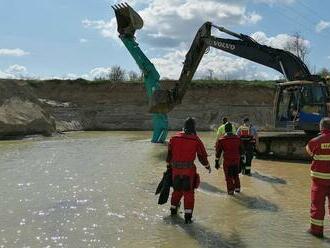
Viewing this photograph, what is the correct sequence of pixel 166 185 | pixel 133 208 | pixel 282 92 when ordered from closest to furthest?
1. pixel 166 185
2. pixel 133 208
3. pixel 282 92

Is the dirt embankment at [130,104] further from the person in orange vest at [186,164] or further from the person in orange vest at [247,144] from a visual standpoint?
the person in orange vest at [186,164]

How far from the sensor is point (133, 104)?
134 ft

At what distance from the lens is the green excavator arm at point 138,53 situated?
2319 cm

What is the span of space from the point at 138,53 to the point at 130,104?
55.8ft

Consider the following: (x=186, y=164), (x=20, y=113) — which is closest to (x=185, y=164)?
(x=186, y=164)

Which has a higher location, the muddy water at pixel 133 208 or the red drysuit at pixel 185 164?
the red drysuit at pixel 185 164

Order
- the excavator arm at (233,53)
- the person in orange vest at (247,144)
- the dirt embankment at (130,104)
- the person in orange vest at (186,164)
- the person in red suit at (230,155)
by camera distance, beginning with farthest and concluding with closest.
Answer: the dirt embankment at (130,104) < the excavator arm at (233,53) < the person in orange vest at (247,144) < the person in red suit at (230,155) < the person in orange vest at (186,164)

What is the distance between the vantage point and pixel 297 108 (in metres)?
17.8

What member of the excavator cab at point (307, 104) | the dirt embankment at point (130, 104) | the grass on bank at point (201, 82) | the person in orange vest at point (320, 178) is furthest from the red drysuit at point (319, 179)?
the grass on bank at point (201, 82)

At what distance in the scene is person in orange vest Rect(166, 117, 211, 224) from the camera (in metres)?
8.99

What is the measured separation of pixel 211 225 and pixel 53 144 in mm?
16323

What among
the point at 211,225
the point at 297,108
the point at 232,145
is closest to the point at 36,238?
the point at 211,225

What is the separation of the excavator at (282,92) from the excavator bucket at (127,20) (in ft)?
10.1

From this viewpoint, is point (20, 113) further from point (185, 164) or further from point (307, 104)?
point (185, 164)
